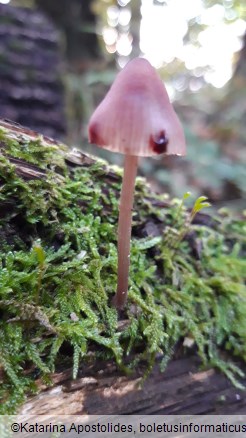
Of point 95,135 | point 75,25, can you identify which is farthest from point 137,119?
point 75,25

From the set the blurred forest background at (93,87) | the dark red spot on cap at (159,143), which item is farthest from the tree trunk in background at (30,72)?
A: the dark red spot on cap at (159,143)

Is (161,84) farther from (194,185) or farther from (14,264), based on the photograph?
(194,185)

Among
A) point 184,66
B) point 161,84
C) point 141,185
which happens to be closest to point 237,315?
point 141,185

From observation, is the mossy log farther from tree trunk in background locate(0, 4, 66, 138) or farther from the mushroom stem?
tree trunk in background locate(0, 4, 66, 138)

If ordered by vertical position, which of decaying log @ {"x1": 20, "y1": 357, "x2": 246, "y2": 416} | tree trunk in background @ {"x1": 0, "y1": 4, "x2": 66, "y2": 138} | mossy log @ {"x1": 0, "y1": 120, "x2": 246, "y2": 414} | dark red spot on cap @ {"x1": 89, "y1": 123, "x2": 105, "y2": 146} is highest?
tree trunk in background @ {"x1": 0, "y1": 4, "x2": 66, "y2": 138}

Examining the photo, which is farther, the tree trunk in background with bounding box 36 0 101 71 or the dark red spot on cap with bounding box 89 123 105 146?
the tree trunk in background with bounding box 36 0 101 71

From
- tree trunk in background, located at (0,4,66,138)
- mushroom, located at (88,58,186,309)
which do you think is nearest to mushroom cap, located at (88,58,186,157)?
mushroom, located at (88,58,186,309)

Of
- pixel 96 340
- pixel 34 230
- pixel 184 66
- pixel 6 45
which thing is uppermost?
pixel 184 66
